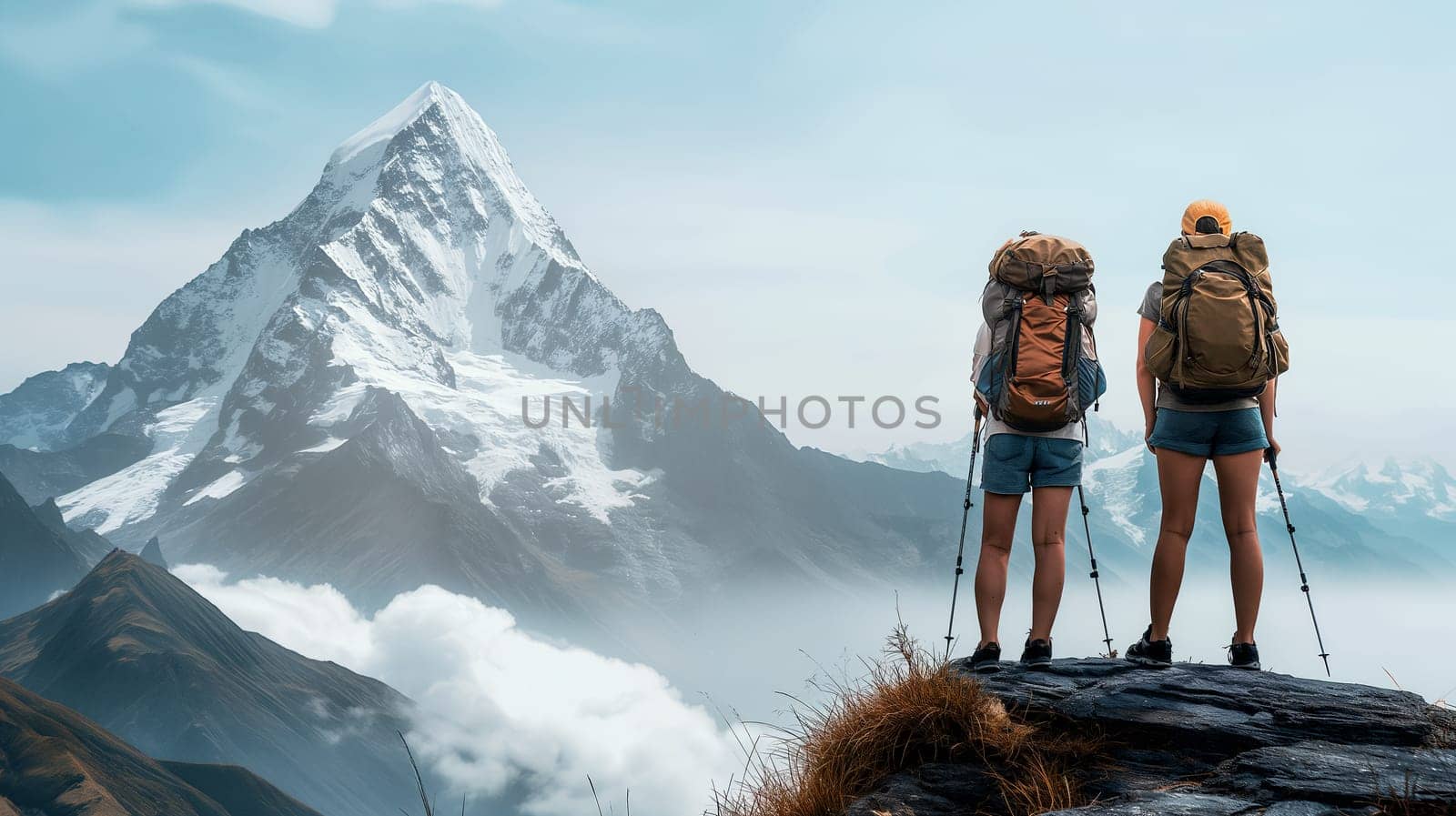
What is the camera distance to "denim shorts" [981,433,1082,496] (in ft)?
25.0

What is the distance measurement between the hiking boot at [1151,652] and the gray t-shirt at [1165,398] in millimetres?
1669

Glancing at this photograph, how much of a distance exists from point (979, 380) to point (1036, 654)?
6.72 feet

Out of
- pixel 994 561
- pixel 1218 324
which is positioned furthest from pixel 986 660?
pixel 1218 324

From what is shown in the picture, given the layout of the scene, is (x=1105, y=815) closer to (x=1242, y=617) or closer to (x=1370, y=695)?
(x=1370, y=695)

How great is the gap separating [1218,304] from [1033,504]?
194 cm

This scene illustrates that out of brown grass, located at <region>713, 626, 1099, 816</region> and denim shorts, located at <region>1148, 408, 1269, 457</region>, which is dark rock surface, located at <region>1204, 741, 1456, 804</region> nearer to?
brown grass, located at <region>713, 626, 1099, 816</region>

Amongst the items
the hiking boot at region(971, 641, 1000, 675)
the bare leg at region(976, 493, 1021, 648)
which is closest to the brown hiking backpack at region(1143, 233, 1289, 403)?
the bare leg at region(976, 493, 1021, 648)

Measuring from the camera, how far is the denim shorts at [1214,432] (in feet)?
25.3

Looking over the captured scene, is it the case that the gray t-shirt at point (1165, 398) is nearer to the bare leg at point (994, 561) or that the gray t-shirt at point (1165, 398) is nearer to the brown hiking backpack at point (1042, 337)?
the brown hiking backpack at point (1042, 337)

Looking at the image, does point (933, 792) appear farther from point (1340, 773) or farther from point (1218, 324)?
point (1218, 324)

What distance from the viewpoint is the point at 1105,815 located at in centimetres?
548

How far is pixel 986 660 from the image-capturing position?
25.4ft

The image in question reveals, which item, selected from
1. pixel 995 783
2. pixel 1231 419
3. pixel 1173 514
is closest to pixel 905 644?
pixel 995 783

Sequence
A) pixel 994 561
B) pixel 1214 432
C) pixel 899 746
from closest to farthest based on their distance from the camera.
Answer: pixel 899 746 < pixel 994 561 < pixel 1214 432
